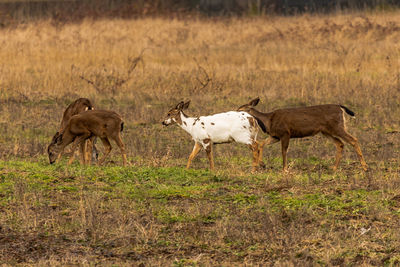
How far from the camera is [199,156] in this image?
15.1m

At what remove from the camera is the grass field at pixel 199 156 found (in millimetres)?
8632

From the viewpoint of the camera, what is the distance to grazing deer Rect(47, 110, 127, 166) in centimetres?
1339

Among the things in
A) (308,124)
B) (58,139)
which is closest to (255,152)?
(308,124)

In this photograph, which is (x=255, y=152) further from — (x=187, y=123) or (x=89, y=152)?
(x=89, y=152)

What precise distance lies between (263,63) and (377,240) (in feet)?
55.6

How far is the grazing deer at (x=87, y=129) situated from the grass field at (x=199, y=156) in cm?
34

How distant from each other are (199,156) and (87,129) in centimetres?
255

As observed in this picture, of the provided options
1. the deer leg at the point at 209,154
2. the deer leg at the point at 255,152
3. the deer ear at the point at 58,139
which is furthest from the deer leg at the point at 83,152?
the deer leg at the point at 255,152

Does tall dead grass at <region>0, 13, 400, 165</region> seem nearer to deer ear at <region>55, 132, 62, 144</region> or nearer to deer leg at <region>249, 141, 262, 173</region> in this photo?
deer ear at <region>55, 132, 62, 144</region>

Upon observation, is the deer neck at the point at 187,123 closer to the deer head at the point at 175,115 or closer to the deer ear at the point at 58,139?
the deer head at the point at 175,115

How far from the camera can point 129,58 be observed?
24.3 metres

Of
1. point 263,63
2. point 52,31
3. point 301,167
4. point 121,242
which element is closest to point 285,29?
point 263,63

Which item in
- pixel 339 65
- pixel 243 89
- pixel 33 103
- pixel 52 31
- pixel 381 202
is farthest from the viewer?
pixel 52 31

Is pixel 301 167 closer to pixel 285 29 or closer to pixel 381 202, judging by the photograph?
pixel 381 202
